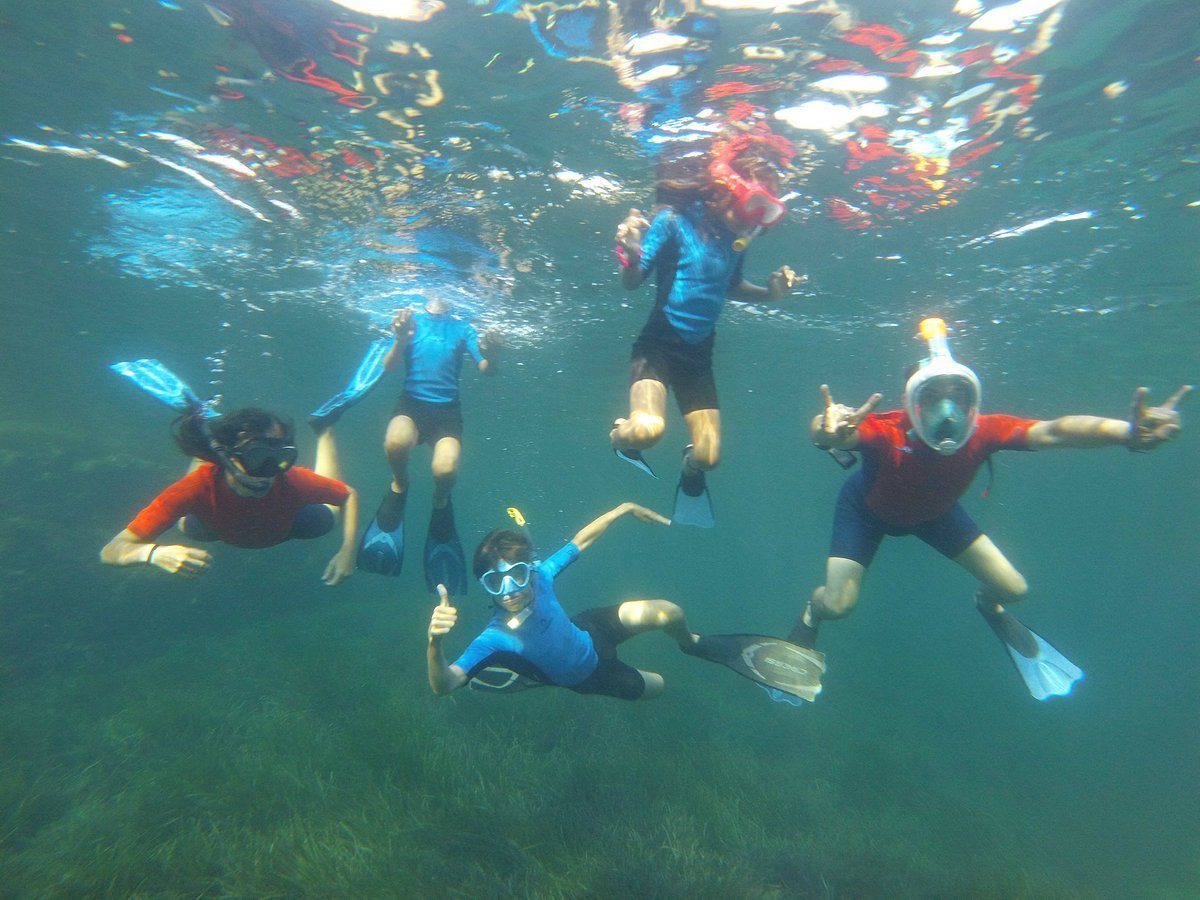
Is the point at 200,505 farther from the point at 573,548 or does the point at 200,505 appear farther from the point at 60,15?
the point at 60,15

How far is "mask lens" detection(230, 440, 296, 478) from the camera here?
5016 mm

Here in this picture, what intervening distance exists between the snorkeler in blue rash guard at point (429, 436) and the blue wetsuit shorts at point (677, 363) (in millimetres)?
3436

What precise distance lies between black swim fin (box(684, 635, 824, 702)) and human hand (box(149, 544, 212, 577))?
498cm

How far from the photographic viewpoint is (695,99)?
7695 millimetres

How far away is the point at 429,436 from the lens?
344 inches

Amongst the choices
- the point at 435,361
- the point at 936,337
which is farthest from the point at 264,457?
the point at 936,337

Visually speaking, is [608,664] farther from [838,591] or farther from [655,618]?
[838,591]

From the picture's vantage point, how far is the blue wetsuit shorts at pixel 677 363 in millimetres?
5859

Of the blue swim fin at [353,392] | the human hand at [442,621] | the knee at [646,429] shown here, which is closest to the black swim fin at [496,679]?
Result: the human hand at [442,621]

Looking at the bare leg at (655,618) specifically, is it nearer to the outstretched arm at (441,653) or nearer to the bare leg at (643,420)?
the outstretched arm at (441,653)

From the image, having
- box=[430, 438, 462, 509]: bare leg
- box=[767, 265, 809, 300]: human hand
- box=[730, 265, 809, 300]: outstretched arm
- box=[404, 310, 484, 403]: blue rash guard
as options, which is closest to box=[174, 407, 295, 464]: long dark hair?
box=[430, 438, 462, 509]: bare leg

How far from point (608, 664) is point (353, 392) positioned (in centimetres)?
484

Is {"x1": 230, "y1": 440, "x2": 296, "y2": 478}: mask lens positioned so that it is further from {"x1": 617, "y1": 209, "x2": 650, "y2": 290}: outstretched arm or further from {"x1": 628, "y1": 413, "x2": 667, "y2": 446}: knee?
{"x1": 617, "y1": 209, "x2": 650, "y2": 290}: outstretched arm

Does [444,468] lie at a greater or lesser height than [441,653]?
greater
